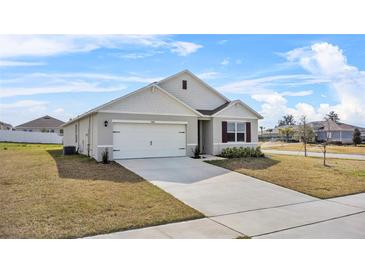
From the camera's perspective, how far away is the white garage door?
1462 cm

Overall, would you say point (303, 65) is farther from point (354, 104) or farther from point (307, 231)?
point (307, 231)

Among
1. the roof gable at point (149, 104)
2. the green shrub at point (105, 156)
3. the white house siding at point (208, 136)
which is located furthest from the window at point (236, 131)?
the green shrub at point (105, 156)

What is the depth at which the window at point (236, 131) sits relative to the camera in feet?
60.1

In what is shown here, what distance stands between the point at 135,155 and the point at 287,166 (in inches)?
300

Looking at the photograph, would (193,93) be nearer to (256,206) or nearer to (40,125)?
(256,206)

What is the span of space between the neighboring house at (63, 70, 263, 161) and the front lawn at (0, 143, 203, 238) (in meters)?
3.83

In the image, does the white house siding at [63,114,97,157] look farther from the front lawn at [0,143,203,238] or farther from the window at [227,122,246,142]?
the window at [227,122,246,142]

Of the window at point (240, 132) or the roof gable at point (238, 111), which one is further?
the window at point (240, 132)

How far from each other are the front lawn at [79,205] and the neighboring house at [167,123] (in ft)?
12.6

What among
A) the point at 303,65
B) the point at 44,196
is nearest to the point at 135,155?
the point at 44,196

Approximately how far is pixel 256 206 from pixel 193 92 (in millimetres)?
12503

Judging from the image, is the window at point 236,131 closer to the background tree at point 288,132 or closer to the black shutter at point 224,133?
the black shutter at point 224,133

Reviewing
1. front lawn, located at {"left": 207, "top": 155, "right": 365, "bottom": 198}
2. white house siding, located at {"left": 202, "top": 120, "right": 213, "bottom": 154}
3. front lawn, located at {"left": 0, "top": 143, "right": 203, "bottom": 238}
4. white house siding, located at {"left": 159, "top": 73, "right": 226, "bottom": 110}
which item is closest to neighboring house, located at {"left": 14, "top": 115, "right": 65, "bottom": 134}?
white house siding, located at {"left": 159, "top": 73, "right": 226, "bottom": 110}

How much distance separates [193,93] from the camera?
1912 cm
